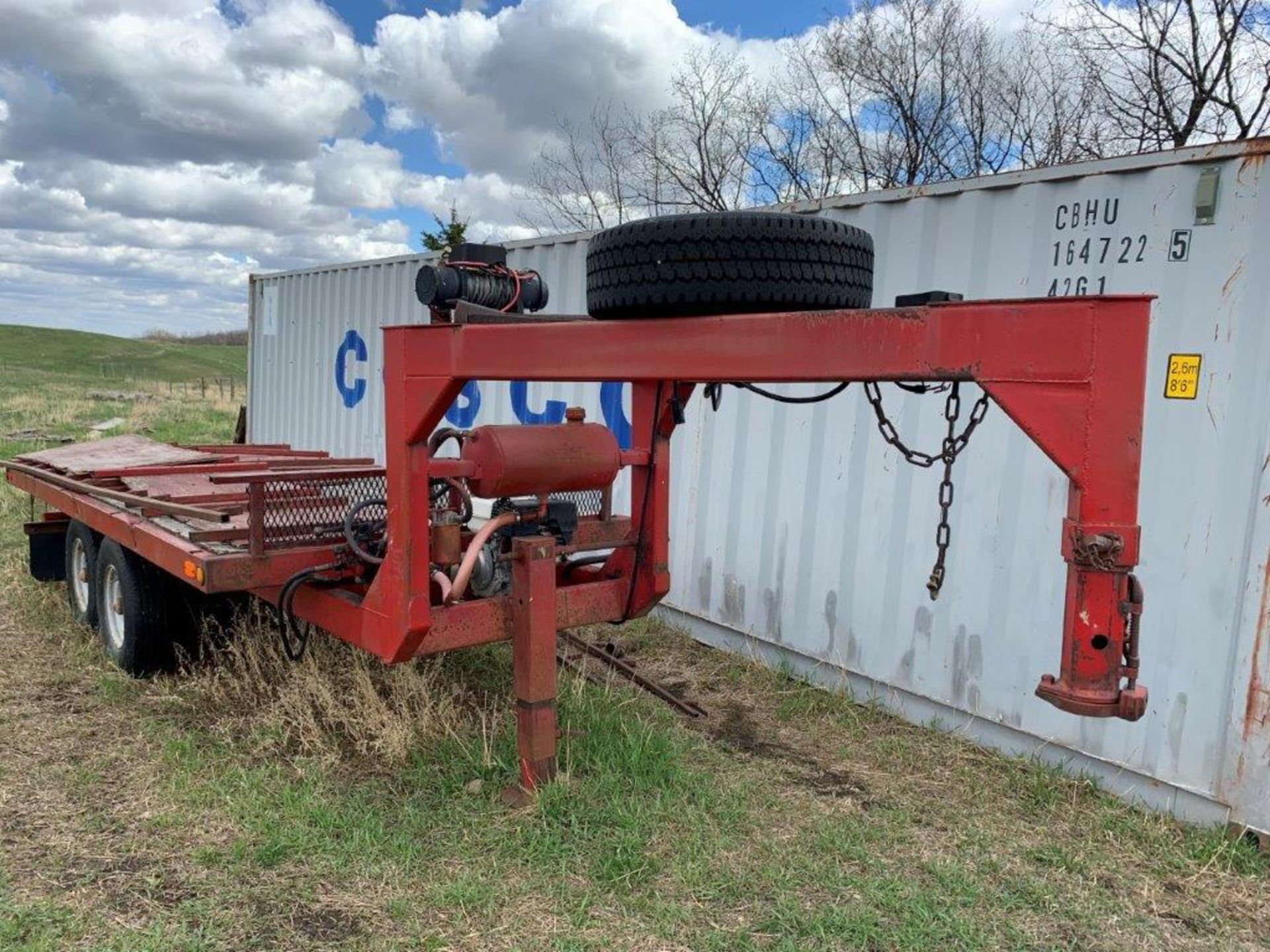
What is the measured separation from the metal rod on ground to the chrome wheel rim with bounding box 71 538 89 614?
283cm

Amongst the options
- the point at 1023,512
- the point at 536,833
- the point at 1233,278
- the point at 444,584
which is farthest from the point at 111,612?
the point at 1233,278

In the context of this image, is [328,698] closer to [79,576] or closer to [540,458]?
[540,458]

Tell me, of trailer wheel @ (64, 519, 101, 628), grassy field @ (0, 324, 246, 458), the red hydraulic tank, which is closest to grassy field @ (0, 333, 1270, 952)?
trailer wheel @ (64, 519, 101, 628)

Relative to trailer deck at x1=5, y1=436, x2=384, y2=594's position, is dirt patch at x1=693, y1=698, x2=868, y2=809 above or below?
below

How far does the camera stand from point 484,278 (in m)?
3.61

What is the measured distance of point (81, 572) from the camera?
545cm

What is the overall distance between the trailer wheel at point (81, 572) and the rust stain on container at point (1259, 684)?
212 inches

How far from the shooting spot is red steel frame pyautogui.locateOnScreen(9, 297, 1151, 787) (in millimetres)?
1970

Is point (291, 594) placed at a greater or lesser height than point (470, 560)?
lesser

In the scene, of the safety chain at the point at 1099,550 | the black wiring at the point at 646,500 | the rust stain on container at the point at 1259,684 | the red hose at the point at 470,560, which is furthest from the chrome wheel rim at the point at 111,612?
the rust stain on container at the point at 1259,684

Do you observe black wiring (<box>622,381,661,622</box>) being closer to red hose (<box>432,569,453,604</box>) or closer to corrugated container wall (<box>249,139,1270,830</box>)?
red hose (<box>432,569,453,604</box>)

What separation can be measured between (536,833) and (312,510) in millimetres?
1688

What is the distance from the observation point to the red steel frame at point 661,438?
6.46 ft

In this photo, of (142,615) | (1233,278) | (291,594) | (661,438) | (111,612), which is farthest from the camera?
(111,612)
